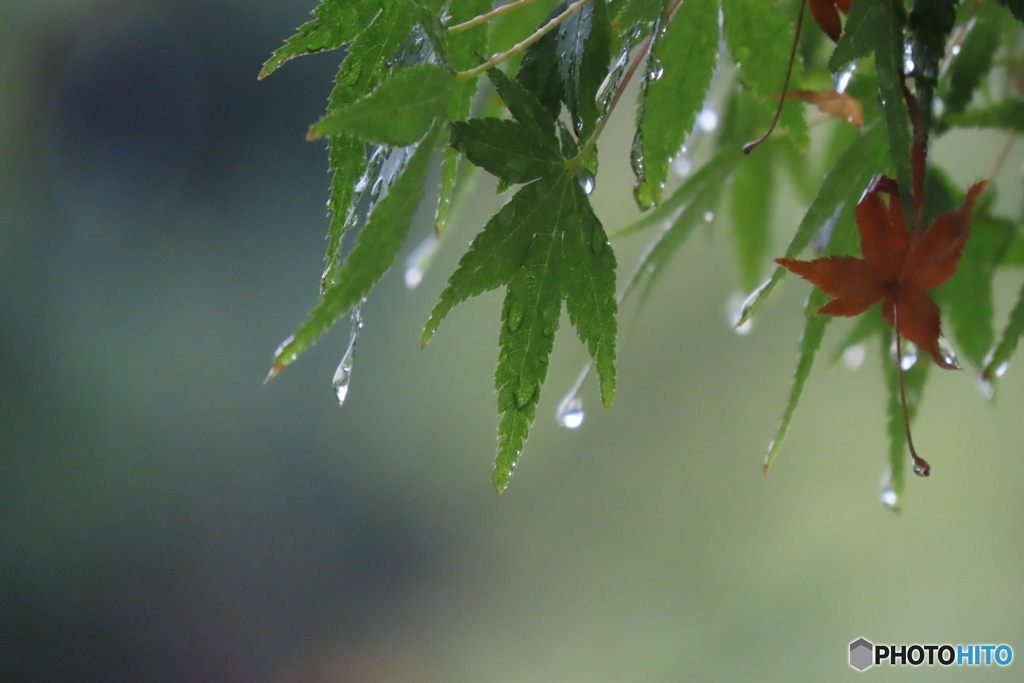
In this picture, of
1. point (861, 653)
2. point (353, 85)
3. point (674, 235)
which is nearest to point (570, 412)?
point (674, 235)

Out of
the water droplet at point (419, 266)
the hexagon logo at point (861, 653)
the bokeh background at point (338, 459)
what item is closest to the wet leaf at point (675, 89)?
the water droplet at point (419, 266)

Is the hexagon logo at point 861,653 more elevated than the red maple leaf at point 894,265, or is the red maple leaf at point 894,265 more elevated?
the red maple leaf at point 894,265

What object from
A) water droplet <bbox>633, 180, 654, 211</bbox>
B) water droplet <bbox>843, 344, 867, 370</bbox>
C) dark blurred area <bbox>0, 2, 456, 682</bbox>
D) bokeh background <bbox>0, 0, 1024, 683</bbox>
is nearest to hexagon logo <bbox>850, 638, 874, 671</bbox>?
bokeh background <bbox>0, 0, 1024, 683</bbox>

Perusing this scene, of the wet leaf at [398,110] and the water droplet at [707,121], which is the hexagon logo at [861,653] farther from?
the wet leaf at [398,110]

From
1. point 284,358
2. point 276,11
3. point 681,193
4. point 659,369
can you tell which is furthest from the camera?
point 276,11

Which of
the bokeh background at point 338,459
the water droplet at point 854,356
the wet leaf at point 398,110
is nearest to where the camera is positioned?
the wet leaf at point 398,110

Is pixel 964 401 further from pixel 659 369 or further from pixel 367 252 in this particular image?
pixel 367 252

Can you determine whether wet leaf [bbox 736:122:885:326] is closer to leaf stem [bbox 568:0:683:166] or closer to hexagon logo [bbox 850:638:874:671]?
leaf stem [bbox 568:0:683:166]

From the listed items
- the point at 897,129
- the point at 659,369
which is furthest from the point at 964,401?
the point at 897,129
